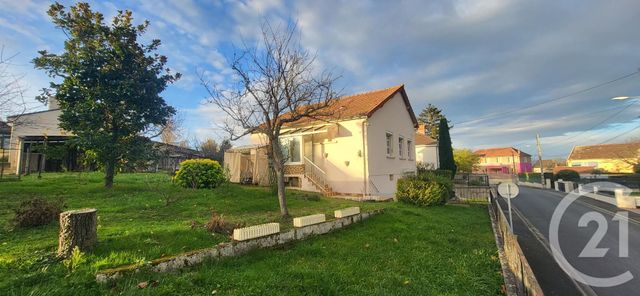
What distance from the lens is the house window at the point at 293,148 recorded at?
1942cm

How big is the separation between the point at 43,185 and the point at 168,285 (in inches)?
459

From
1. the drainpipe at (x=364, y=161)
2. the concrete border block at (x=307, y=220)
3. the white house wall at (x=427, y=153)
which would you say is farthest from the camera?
the white house wall at (x=427, y=153)

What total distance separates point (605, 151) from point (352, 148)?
80.4 metres

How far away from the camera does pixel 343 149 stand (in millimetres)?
17656

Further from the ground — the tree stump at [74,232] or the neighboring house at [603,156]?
the neighboring house at [603,156]

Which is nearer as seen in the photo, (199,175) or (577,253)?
(577,253)

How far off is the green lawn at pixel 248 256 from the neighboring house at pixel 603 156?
213 feet

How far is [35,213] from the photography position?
20.2 ft

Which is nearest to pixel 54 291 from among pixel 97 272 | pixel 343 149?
pixel 97 272

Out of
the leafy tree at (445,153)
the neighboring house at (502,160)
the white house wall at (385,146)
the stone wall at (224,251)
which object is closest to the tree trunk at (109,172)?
the stone wall at (224,251)

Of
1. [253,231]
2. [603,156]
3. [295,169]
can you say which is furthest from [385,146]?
[603,156]

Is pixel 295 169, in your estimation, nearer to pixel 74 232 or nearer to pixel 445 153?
pixel 74 232

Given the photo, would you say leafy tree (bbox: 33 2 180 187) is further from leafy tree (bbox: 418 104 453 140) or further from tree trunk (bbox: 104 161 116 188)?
leafy tree (bbox: 418 104 453 140)

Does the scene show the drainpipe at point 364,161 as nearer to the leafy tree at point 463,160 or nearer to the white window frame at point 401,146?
the white window frame at point 401,146
